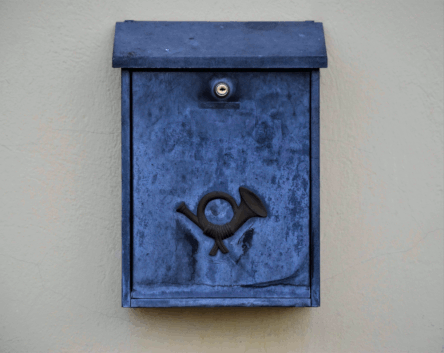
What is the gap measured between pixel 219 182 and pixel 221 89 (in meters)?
0.24

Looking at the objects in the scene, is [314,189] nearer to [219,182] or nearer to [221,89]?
[219,182]

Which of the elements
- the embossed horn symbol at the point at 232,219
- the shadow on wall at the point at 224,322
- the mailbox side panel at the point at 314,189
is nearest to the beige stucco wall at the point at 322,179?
the shadow on wall at the point at 224,322

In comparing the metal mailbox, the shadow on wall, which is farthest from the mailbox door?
the shadow on wall

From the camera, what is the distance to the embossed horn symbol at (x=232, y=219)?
1007mm

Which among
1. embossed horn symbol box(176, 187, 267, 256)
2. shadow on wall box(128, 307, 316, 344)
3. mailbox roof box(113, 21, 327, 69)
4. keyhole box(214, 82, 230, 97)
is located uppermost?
mailbox roof box(113, 21, 327, 69)

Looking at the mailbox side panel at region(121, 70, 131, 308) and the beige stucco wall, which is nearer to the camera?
the mailbox side panel at region(121, 70, 131, 308)

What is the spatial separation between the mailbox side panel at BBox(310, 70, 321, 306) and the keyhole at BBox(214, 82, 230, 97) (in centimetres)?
23

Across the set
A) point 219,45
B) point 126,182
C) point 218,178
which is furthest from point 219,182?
point 219,45

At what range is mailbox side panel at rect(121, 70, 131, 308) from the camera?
100 centimetres

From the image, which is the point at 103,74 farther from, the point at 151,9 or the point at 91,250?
the point at 91,250

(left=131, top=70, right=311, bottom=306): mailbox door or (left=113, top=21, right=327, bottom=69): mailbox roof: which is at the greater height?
(left=113, top=21, right=327, bottom=69): mailbox roof

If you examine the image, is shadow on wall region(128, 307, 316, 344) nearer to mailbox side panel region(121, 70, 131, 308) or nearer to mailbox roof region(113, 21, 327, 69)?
mailbox side panel region(121, 70, 131, 308)

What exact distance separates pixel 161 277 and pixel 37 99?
0.63 metres

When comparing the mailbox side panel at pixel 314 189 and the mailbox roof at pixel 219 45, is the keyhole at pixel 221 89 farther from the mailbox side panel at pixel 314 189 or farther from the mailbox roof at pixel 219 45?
the mailbox side panel at pixel 314 189
